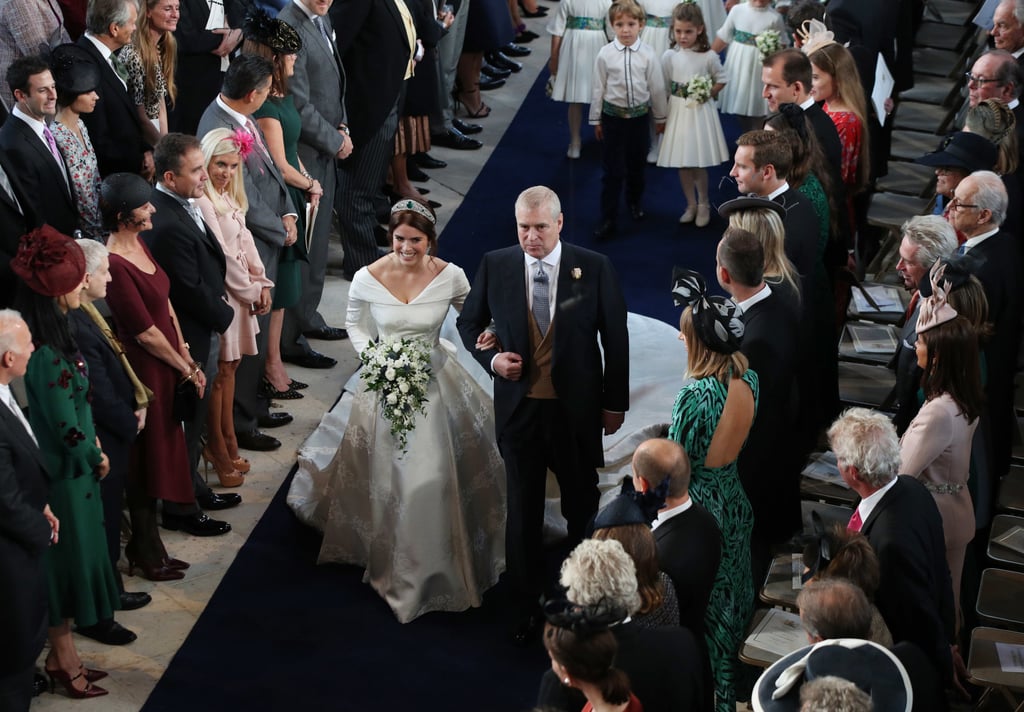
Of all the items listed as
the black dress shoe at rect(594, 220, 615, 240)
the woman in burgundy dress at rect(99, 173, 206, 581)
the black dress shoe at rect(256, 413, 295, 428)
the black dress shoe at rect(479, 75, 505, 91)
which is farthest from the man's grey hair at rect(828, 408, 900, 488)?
the black dress shoe at rect(479, 75, 505, 91)

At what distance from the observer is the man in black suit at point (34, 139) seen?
6.36 meters

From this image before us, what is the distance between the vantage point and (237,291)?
6.88 meters

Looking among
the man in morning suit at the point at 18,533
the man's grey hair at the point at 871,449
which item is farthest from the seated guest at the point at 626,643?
the man in morning suit at the point at 18,533

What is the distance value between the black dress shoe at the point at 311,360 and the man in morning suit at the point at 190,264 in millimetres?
1531

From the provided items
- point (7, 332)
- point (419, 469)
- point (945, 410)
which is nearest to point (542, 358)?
point (419, 469)

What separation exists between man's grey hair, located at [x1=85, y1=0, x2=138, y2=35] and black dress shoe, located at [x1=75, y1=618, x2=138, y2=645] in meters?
3.01

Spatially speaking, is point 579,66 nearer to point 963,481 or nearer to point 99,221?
point 99,221

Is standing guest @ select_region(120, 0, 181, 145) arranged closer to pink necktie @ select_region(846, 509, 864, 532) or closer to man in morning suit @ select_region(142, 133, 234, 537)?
man in morning suit @ select_region(142, 133, 234, 537)

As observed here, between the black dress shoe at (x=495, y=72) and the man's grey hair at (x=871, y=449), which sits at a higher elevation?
the man's grey hair at (x=871, y=449)

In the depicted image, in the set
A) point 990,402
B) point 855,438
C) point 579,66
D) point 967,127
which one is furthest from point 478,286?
point 579,66

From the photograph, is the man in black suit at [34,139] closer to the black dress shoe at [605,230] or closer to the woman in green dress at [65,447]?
the woman in green dress at [65,447]

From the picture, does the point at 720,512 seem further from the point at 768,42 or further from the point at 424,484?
the point at 768,42

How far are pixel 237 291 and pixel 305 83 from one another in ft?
5.93

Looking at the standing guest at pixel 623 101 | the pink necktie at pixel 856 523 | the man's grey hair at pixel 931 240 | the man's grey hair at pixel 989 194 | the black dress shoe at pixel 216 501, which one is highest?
the man's grey hair at pixel 989 194
